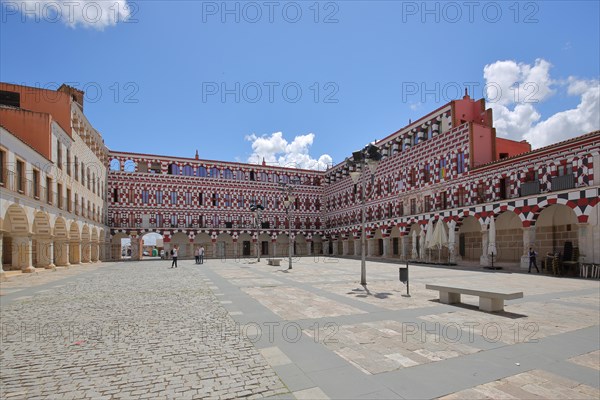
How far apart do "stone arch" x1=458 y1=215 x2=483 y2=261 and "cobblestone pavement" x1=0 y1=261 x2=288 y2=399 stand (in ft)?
85.7

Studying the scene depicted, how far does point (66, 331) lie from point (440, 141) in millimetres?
30135

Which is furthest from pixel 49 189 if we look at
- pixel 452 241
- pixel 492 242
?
pixel 492 242

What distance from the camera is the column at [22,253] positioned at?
2003cm

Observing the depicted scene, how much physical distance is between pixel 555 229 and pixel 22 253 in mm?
32609

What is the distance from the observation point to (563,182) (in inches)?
806

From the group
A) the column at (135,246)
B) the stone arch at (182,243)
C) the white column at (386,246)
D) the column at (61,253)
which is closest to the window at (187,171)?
the stone arch at (182,243)

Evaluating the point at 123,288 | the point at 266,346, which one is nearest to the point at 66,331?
the point at 266,346

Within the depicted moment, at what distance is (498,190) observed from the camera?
82.3ft

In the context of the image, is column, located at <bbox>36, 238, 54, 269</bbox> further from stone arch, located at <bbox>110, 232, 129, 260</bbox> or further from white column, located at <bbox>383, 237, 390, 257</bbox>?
white column, located at <bbox>383, 237, 390, 257</bbox>

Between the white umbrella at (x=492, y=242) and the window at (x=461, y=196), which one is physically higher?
the window at (x=461, y=196)

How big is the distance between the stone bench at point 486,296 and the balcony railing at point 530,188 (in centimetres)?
1603

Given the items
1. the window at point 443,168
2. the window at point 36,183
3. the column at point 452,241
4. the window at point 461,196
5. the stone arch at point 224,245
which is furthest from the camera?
the stone arch at point 224,245

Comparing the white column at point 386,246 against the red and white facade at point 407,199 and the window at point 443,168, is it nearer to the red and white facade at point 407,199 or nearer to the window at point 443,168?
the red and white facade at point 407,199

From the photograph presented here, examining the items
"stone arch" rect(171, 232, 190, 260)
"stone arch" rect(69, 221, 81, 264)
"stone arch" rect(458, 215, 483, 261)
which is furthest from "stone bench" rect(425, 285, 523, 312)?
"stone arch" rect(171, 232, 190, 260)
